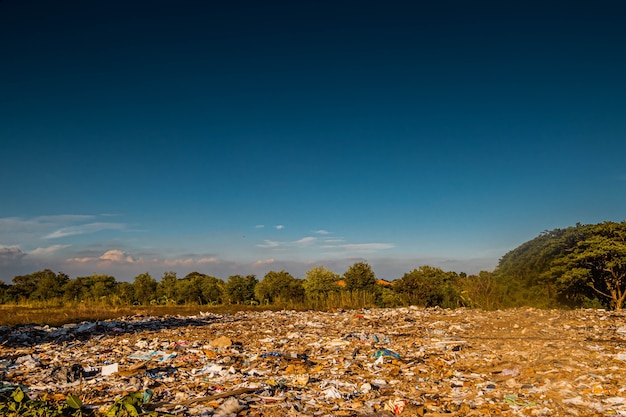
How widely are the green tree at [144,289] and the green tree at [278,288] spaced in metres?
6.30

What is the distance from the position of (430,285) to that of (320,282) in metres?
6.17

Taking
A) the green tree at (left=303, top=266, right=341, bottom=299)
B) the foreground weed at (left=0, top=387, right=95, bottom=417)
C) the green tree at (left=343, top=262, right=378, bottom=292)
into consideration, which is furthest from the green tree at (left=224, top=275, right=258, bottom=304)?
the foreground weed at (left=0, top=387, right=95, bottom=417)

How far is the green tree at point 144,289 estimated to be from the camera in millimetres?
24031

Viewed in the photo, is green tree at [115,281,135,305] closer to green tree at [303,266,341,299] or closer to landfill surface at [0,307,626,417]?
green tree at [303,266,341,299]

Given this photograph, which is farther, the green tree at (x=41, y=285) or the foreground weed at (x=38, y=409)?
the green tree at (x=41, y=285)

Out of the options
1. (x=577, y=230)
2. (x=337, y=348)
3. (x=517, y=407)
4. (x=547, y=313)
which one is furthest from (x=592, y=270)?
(x=517, y=407)

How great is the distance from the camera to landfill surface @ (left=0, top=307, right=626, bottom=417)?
153 inches

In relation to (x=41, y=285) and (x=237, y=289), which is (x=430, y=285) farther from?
(x=41, y=285)

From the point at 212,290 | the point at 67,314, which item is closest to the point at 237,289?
the point at 212,290

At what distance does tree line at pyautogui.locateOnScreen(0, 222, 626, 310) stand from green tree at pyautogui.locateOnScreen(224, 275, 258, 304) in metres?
0.06

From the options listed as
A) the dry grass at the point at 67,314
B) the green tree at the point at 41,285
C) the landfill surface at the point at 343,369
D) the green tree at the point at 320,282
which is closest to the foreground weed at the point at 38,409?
the landfill surface at the point at 343,369

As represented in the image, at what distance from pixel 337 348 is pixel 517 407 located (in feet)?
11.0

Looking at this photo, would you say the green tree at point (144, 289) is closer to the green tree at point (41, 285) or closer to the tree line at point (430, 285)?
the tree line at point (430, 285)

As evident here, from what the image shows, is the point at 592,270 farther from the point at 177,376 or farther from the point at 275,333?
the point at 177,376
